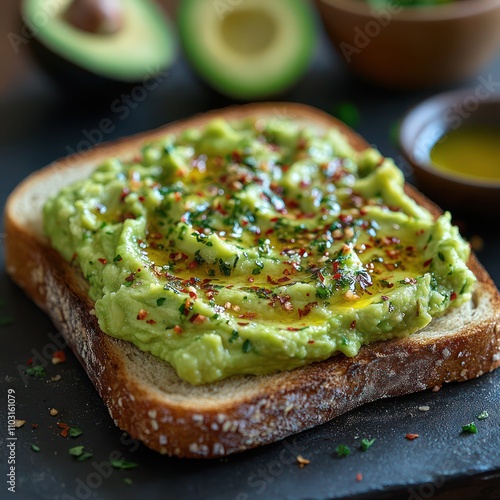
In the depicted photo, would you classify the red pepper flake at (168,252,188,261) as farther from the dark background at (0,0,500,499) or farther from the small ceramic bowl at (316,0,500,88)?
the small ceramic bowl at (316,0,500,88)

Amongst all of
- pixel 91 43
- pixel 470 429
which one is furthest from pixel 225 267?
pixel 91 43

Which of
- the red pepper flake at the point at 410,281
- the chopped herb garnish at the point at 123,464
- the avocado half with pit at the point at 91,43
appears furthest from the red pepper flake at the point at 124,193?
the avocado half with pit at the point at 91,43

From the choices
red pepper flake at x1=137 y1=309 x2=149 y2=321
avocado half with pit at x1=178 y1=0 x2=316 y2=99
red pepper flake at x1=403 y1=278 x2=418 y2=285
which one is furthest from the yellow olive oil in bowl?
red pepper flake at x1=137 y1=309 x2=149 y2=321

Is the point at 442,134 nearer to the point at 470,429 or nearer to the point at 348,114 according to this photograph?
the point at 348,114

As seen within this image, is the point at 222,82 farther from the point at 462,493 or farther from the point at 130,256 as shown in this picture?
the point at 462,493

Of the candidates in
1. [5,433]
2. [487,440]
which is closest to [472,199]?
[487,440]

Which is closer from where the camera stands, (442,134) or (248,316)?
(248,316)
